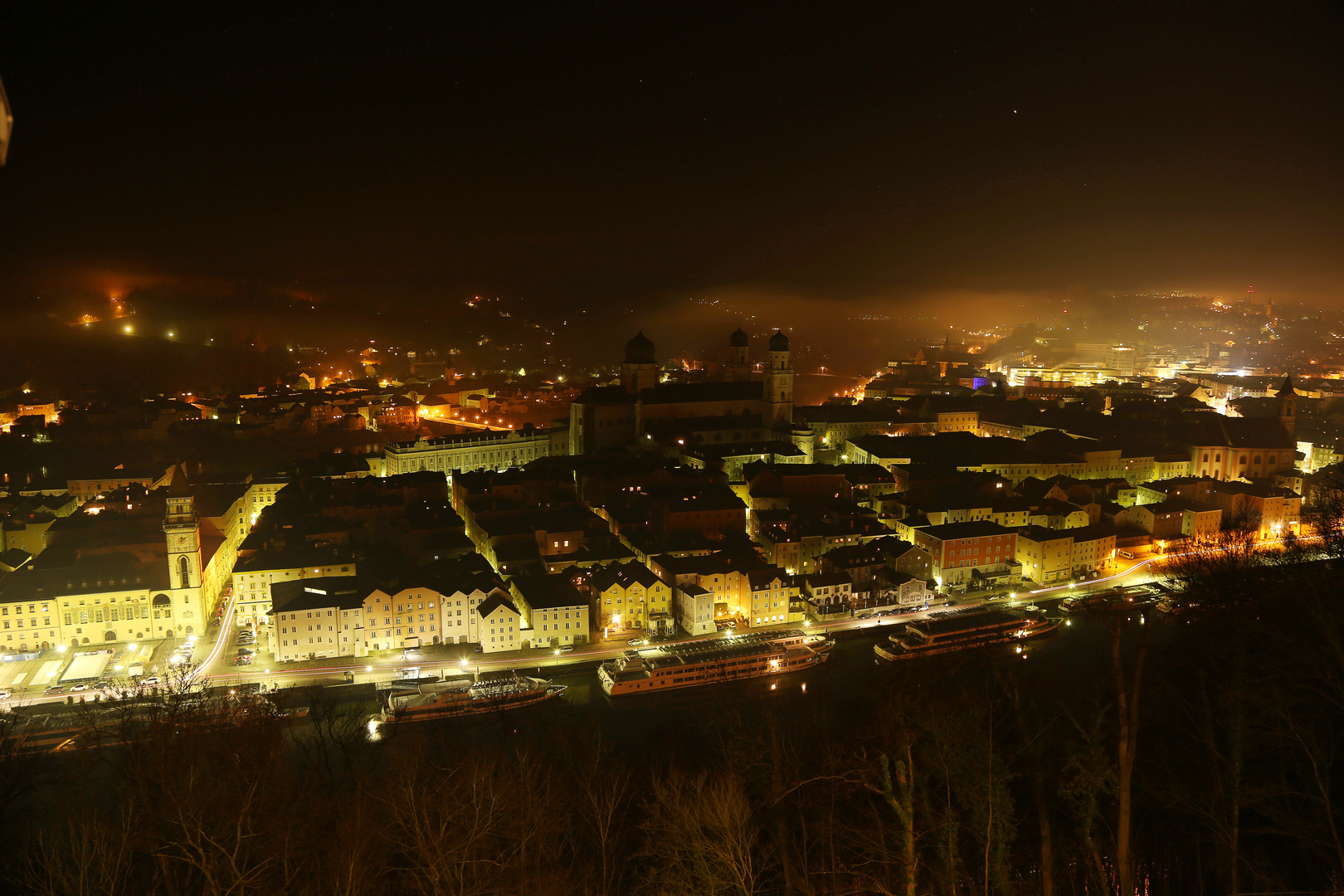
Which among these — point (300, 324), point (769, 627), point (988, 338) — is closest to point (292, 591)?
point (769, 627)

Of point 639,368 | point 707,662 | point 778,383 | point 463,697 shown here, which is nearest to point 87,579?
point 463,697

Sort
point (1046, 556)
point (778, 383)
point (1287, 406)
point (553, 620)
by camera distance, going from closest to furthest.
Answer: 1. point (553, 620)
2. point (1046, 556)
3. point (778, 383)
4. point (1287, 406)

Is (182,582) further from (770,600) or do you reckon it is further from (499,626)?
(770,600)

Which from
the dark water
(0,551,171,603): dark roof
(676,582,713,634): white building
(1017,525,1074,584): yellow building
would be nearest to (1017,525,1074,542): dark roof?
(1017,525,1074,584): yellow building

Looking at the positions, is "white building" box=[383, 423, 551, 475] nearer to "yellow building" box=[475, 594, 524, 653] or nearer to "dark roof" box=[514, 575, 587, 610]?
"dark roof" box=[514, 575, 587, 610]

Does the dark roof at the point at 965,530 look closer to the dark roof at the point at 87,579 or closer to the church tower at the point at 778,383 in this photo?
the church tower at the point at 778,383
